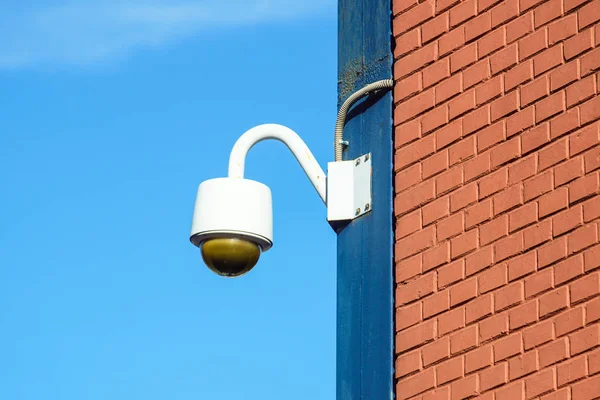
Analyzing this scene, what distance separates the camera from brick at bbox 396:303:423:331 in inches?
195

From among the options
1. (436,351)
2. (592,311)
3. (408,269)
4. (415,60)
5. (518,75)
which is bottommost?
(592,311)

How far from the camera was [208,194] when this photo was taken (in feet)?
18.0

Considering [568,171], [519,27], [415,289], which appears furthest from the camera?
[415,289]

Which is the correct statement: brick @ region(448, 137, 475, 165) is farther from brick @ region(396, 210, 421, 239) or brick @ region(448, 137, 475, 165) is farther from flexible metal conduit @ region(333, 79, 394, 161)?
flexible metal conduit @ region(333, 79, 394, 161)

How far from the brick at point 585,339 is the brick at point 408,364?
0.67 m

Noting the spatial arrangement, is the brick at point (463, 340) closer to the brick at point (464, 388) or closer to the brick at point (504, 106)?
the brick at point (464, 388)

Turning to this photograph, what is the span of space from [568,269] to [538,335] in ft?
0.73

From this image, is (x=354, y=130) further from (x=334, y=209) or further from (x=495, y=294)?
(x=495, y=294)

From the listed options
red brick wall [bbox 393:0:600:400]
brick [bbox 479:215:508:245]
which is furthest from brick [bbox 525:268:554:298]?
brick [bbox 479:215:508:245]

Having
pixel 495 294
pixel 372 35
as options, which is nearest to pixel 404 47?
pixel 372 35

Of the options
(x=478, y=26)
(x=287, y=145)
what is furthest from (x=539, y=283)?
(x=287, y=145)

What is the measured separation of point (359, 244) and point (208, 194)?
1.94ft

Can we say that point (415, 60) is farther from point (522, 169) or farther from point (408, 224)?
point (522, 169)

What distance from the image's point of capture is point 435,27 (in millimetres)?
5250
